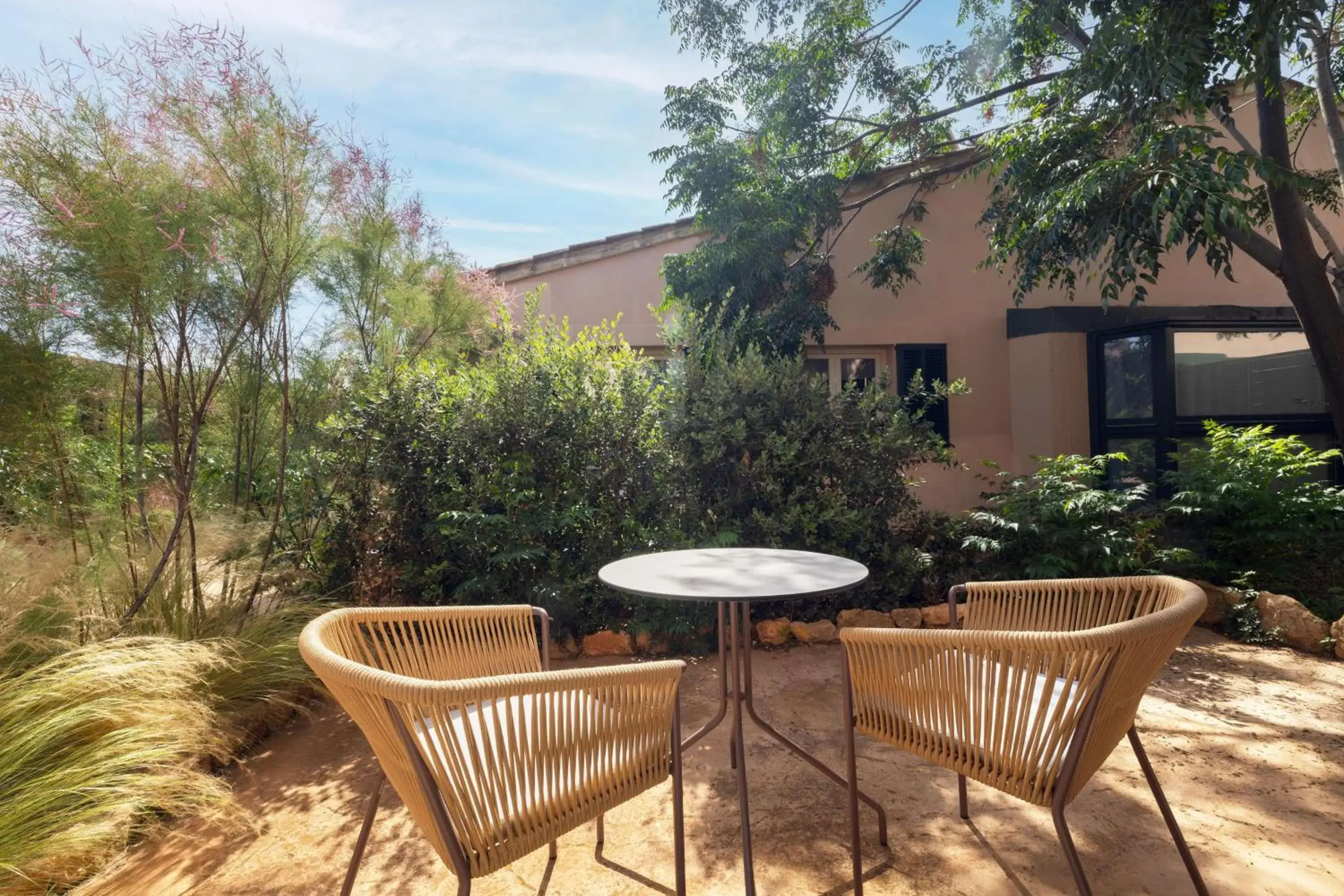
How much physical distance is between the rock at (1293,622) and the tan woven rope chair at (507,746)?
13.6ft

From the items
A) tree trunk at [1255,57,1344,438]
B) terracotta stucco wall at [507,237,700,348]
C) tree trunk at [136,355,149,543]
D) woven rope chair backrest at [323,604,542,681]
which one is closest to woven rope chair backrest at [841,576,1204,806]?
woven rope chair backrest at [323,604,542,681]

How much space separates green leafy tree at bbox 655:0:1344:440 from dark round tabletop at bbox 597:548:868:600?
9.73 feet

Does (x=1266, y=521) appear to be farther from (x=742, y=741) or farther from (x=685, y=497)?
(x=742, y=741)

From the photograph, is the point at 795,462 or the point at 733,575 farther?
the point at 795,462

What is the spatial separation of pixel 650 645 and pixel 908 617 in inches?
64.1

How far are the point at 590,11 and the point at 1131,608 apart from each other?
17.2 feet

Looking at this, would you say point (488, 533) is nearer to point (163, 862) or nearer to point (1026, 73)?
point (163, 862)

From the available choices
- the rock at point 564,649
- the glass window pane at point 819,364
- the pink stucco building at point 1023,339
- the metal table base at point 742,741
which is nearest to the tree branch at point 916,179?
the pink stucco building at point 1023,339

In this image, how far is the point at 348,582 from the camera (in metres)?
4.01

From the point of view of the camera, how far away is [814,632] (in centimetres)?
404

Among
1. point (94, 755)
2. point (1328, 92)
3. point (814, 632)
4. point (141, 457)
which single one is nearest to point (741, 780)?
point (94, 755)

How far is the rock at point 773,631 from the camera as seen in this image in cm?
401

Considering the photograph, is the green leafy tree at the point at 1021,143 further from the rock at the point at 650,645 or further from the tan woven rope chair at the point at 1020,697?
the tan woven rope chair at the point at 1020,697

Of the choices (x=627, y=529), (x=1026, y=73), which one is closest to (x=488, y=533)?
(x=627, y=529)
